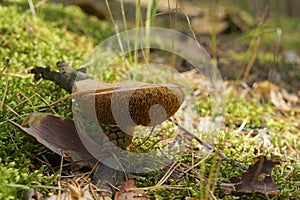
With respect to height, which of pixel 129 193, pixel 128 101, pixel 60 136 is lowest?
pixel 129 193

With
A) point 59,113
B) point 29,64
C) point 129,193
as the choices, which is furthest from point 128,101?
point 29,64

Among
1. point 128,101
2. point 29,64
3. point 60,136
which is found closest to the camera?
point 128,101

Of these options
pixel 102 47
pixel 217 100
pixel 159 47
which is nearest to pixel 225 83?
pixel 217 100

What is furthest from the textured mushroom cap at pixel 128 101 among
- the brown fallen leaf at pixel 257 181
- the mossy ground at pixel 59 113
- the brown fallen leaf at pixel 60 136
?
the brown fallen leaf at pixel 257 181

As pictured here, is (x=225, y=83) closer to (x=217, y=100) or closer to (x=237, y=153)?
(x=217, y=100)

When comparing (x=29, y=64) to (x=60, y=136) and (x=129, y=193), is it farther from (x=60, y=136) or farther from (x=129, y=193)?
(x=129, y=193)

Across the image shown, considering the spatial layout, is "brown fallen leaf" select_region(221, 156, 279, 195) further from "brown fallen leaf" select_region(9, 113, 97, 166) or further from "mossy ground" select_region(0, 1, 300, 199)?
"brown fallen leaf" select_region(9, 113, 97, 166)

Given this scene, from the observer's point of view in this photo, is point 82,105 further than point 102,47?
No
